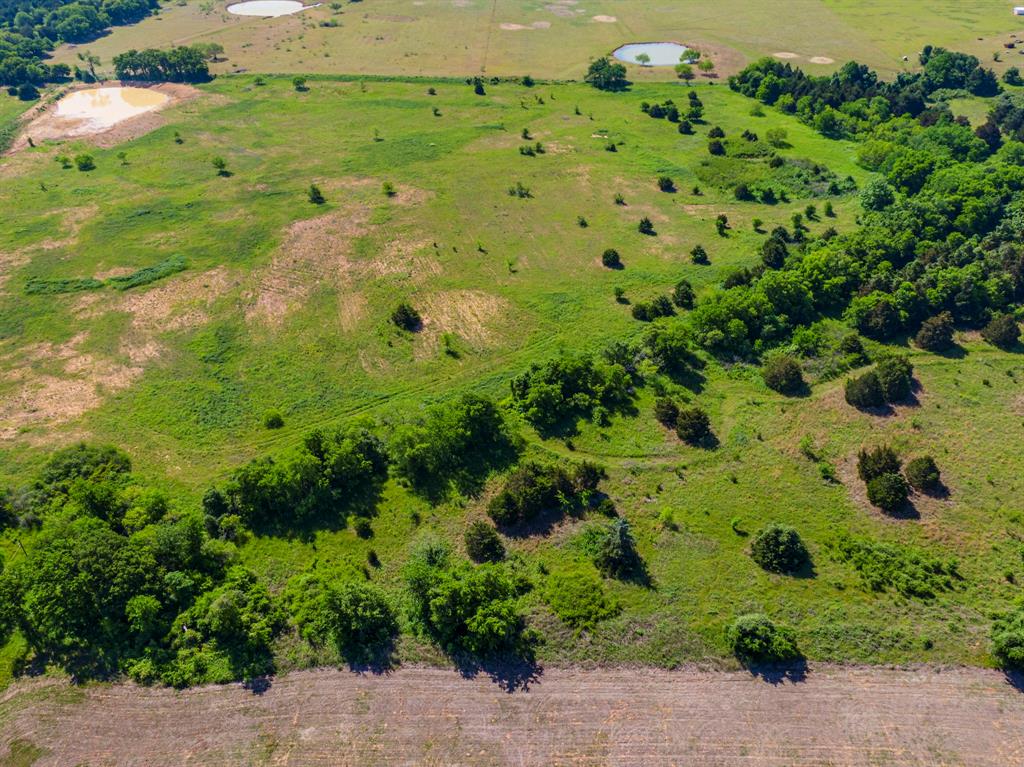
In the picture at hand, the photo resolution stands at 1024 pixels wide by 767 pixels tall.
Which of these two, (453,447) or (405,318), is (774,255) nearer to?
(405,318)

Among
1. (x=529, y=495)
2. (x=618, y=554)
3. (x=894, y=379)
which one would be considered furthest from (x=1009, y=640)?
(x=529, y=495)

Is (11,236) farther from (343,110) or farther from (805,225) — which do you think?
(805,225)

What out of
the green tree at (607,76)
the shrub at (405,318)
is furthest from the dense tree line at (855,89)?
the shrub at (405,318)

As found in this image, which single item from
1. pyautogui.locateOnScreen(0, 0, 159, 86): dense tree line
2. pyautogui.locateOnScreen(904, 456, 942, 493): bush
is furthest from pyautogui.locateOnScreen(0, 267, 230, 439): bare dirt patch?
pyautogui.locateOnScreen(0, 0, 159, 86): dense tree line

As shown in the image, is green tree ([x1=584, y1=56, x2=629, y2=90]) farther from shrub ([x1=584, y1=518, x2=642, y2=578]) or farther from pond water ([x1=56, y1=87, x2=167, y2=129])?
shrub ([x1=584, y1=518, x2=642, y2=578])

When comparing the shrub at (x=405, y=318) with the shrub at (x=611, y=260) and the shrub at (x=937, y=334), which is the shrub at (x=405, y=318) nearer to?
the shrub at (x=611, y=260)

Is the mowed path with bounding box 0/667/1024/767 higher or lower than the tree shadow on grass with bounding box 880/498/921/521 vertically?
lower

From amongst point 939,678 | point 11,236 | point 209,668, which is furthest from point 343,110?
point 939,678
